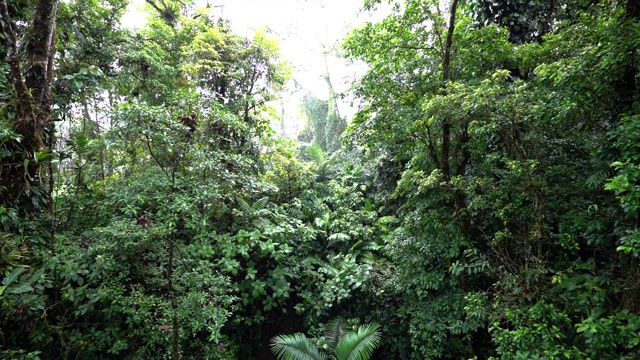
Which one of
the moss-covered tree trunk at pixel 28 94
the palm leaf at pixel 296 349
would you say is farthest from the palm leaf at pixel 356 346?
the moss-covered tree trunk at pixel 28 94

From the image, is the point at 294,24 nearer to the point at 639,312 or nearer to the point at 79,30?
the point at 79,30

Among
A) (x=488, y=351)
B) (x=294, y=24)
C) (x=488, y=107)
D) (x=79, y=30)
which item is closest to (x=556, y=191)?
(x=488, y=107)

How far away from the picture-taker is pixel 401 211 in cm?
453

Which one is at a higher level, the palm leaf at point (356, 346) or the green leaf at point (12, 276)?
the green leaf at point (12, 276)

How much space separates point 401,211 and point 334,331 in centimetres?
183

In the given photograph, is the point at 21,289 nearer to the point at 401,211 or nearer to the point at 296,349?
the point at 296,349

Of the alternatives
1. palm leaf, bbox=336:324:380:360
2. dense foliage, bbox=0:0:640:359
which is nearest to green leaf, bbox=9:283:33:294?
dense foliage, bbox=0:0:640:359

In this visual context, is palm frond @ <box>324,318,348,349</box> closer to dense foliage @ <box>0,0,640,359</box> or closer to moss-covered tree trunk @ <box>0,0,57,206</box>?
dense foliage @ <box>0,0,640,359</box>

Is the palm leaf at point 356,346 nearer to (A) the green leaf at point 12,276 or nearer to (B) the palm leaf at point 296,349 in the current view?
(B) the palm leaf at point 296,349

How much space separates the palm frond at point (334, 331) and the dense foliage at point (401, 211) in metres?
0.03

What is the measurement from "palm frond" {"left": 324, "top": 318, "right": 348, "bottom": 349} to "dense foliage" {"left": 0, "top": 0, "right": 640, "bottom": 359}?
0.03 metres

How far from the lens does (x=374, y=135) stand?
4.23 metres

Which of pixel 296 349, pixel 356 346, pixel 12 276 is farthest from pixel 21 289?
pixel 356 346

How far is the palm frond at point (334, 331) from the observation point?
13.1ft
